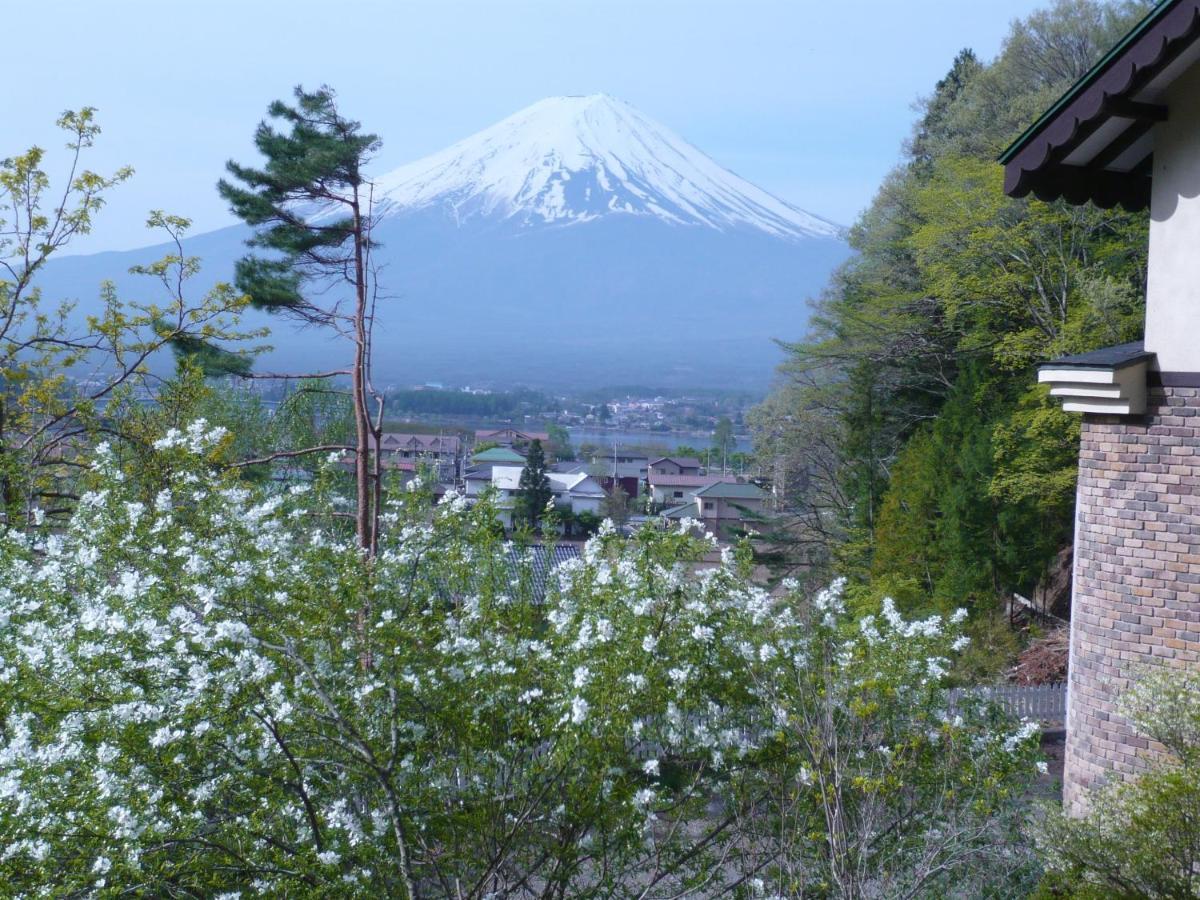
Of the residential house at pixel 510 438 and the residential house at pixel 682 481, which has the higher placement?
the residential house at pixel 510 438

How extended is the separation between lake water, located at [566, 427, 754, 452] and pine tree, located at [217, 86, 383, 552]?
116097mm

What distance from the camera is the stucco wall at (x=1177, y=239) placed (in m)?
6.58

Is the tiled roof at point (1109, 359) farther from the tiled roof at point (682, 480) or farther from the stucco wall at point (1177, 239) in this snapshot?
the tiled roof at point (682, 480)

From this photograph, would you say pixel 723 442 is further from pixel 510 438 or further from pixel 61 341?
pixel 61 341

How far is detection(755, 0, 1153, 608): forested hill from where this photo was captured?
23734 millimetres

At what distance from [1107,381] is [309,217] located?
12.5 m

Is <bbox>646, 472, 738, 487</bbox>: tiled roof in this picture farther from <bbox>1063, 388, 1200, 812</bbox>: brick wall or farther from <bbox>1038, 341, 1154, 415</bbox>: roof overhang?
<bbox>1038, 341, 1154, 415</bbox>: roof overhang

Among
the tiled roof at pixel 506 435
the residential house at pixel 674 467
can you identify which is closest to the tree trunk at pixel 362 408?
the tiled roof at pixel 506 435

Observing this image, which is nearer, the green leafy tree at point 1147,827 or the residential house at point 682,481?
the green leafy tree at point 1147,827

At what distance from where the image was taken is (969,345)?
89.1 feet

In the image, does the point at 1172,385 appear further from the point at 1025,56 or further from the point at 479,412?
the point at 479,412

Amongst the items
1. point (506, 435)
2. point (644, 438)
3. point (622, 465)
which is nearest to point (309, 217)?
point (506, 435)

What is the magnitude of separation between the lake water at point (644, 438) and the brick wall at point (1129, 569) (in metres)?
125

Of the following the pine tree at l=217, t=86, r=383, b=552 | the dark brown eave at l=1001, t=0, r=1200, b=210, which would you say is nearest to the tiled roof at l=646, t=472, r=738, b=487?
the pine tree at l=217, t=86, r=383, b=552
